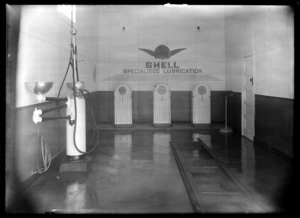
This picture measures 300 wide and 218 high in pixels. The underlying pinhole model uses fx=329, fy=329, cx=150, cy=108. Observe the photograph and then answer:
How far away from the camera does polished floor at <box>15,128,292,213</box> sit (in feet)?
12.0

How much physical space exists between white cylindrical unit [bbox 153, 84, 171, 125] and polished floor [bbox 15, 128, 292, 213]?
2287 millimetres

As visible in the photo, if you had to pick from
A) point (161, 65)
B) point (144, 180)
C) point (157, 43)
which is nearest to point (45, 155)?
point (144, 180)

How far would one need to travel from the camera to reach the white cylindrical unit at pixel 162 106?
31.6ft

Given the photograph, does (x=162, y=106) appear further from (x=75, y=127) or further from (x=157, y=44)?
(x=75, y=127)

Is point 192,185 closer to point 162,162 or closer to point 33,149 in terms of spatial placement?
point 162,162

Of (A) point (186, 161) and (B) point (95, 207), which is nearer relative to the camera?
(B) point (95, 207)

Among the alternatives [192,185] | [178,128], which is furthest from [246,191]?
[178,128]

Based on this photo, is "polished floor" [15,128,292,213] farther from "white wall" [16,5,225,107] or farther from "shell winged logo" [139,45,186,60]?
"shell winged logo" [139,45,186,60]

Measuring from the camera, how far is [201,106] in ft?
31.6

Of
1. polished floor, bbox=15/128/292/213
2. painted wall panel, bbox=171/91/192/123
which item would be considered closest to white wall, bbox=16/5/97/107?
polished floor, bbox=15/128/292/213

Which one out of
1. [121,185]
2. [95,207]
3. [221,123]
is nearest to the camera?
[95,207]

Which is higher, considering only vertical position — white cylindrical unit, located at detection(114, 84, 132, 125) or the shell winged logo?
the shell winged logo

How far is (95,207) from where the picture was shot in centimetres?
359

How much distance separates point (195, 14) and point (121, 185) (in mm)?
7714
